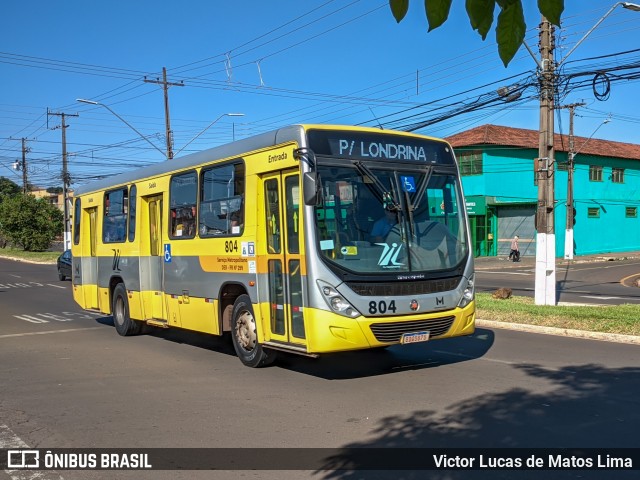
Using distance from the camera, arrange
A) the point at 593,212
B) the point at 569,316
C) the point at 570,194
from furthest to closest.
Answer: the point at 593,212
the point at 570,194
the point at 569,316

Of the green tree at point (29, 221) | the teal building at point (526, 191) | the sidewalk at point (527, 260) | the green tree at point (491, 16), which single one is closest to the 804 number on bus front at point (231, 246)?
the green tree at point (491, 16)

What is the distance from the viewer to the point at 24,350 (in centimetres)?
1107

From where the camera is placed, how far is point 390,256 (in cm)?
795

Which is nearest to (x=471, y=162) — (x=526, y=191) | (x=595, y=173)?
(x=526, y=191)

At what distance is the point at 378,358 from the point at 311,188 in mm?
3464

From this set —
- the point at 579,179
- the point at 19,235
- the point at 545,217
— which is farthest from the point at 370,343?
the point at 19,235

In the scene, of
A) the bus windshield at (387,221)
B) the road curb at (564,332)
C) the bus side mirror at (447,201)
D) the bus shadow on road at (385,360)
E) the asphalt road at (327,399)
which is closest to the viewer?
the asphalt road at (327,399)

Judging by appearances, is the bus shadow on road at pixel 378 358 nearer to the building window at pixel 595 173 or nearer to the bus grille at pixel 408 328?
the bus grille at pixel 408 328

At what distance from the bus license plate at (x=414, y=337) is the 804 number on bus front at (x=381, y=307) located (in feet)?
1.21

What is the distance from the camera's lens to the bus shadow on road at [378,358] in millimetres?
8906

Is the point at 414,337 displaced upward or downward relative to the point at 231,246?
downward

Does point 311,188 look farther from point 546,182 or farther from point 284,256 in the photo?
point 546,182

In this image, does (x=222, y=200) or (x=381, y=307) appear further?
(x=222, y=200)

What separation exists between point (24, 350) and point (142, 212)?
3.17 meters
